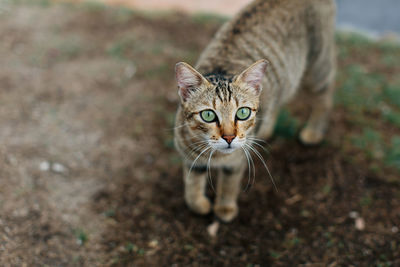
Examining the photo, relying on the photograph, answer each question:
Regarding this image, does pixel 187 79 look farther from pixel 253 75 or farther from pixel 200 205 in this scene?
pixel 200 205

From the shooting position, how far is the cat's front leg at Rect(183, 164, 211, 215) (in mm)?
2912

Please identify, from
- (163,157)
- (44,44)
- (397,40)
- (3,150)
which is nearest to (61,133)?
(3,150)

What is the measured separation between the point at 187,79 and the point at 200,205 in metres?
1.36

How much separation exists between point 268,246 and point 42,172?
7.72 ft

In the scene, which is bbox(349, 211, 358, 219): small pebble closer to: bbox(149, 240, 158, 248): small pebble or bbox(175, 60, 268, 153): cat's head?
A: bbox(175, 60, 268, 153): cat's head

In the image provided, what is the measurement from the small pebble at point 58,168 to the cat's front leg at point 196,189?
1.37 m

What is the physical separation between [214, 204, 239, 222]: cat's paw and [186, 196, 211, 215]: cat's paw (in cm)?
9

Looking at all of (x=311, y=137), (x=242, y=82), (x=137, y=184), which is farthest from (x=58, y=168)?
(x=311, y=137)

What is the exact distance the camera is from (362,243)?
2.96 meters

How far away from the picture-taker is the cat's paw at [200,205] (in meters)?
3.13

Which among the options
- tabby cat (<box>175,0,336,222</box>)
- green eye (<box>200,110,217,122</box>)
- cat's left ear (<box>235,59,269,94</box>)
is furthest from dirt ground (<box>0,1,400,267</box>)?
cat's left ear (<box>235,59,269,94</box>)

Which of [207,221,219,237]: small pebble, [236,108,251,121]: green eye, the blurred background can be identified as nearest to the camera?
[236,108,251,121]: green eye

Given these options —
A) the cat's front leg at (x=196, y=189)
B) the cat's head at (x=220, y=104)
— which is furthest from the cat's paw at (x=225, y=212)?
the cat's head at (x=220, y=104)

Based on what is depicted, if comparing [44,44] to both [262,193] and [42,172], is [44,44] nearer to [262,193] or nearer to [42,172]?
[42,172]
